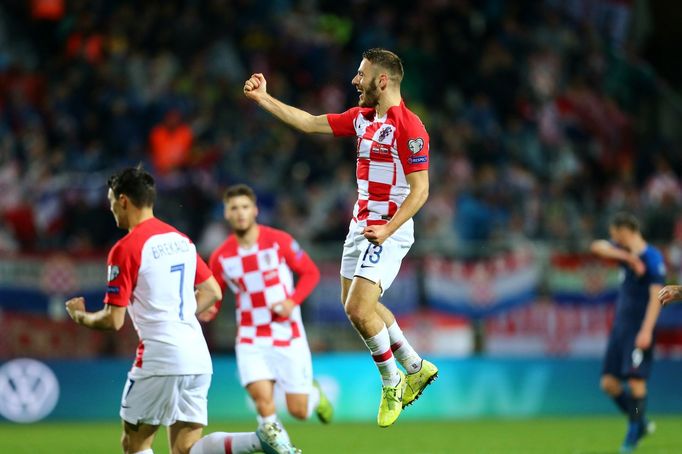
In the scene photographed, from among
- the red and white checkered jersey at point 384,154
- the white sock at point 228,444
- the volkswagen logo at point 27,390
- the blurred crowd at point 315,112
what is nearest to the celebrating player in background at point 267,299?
the red and white checkered jersey at point 384,154

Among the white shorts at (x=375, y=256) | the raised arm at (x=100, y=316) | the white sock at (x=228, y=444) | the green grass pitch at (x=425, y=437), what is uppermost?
the white shorts at (x=375, y=256)

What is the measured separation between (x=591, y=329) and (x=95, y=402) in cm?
685

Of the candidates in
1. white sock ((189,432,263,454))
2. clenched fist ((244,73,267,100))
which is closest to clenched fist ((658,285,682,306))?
white sock ((189,432,263,454))

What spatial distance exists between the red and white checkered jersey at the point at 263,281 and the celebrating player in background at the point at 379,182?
2.47 meters

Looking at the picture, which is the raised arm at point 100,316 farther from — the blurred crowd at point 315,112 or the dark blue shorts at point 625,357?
the blurred crowd at point 315,112

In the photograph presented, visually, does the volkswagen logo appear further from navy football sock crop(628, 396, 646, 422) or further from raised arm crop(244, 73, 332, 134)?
raised arm crop(244, 73, 332, 134)

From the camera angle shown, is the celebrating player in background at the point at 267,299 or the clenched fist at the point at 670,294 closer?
the clenched fist at the point at 670,294

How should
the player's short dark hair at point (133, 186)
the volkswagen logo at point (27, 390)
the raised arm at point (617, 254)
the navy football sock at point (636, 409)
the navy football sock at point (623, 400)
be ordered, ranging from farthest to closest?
the volkswagen logo at point (27, 390) → the navy football sock at point (623, 400) → the navy football sock at point (636, 409) → the raised arm at point (617, 254) → the player's short dark hair at point (133, 186)

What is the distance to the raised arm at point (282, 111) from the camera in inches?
320

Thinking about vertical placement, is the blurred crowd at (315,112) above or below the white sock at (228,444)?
above

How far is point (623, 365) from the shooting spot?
12.3 metres

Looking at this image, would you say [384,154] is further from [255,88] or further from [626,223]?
[626,223]

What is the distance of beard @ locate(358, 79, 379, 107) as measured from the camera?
8227 mm

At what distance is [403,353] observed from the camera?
29.0 feet
